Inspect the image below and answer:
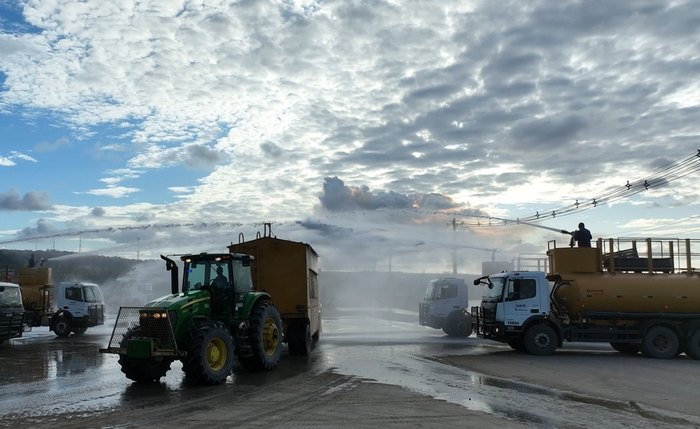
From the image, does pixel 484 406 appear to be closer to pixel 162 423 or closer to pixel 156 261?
pixel 162 423

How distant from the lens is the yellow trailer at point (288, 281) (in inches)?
683

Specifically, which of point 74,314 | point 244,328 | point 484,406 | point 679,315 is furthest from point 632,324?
point 74,314

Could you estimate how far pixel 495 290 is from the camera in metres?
20.2

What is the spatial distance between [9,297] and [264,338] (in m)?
12.9

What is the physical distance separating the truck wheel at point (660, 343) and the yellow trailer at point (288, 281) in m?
11.2

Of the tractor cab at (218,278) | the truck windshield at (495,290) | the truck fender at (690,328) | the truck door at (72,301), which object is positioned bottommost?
the truck fender at (690,328)

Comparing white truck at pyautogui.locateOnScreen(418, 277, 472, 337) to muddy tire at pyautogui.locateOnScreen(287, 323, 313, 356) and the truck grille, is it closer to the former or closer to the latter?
muddy tire at pyautogui.locateOnScreen(287, 323, 313, 356)

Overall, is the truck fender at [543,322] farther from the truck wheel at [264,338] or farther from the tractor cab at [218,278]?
the tractor cab at [218,278]

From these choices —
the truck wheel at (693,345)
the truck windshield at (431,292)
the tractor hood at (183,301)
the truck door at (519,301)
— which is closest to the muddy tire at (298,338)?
the tractor hood at (183,301)

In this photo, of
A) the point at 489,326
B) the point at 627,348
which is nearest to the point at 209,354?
the point at 489,326

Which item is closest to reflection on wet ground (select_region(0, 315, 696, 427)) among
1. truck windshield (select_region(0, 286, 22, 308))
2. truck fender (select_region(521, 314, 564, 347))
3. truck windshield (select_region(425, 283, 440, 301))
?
truck fender (select_region(521, 314, 564, 347))

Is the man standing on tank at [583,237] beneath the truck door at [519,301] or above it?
above

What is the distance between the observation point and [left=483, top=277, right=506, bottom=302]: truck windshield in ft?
65.5

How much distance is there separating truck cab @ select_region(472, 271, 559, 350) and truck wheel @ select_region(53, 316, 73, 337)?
1972 centimetres
